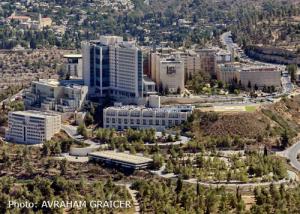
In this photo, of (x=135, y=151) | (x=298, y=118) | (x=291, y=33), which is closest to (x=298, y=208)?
(x=135, y=151)

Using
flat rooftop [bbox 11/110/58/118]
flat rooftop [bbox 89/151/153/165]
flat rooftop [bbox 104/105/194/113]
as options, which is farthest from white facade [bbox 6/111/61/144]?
flat rooftop [bbox 89/151/153/165]

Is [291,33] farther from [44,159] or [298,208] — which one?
[298,208]

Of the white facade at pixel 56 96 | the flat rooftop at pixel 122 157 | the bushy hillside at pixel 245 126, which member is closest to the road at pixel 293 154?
the bushy hillside at pixel 245 126

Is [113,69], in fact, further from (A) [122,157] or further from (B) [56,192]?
(B) [56,192]

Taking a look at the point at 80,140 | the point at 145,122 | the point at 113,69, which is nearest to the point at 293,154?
the point at 145,122

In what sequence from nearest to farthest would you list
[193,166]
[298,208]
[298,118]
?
[298,208] < [193,166] < [298,118]

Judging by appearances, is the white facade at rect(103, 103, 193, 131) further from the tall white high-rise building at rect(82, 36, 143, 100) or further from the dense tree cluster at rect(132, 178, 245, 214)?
the dense tree cluster at rect(132, 178, 245, 214)

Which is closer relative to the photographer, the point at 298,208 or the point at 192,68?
the point at 298,208

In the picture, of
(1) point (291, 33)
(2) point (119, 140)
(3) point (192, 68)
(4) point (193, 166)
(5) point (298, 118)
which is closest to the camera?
(4) point (193, 166)
